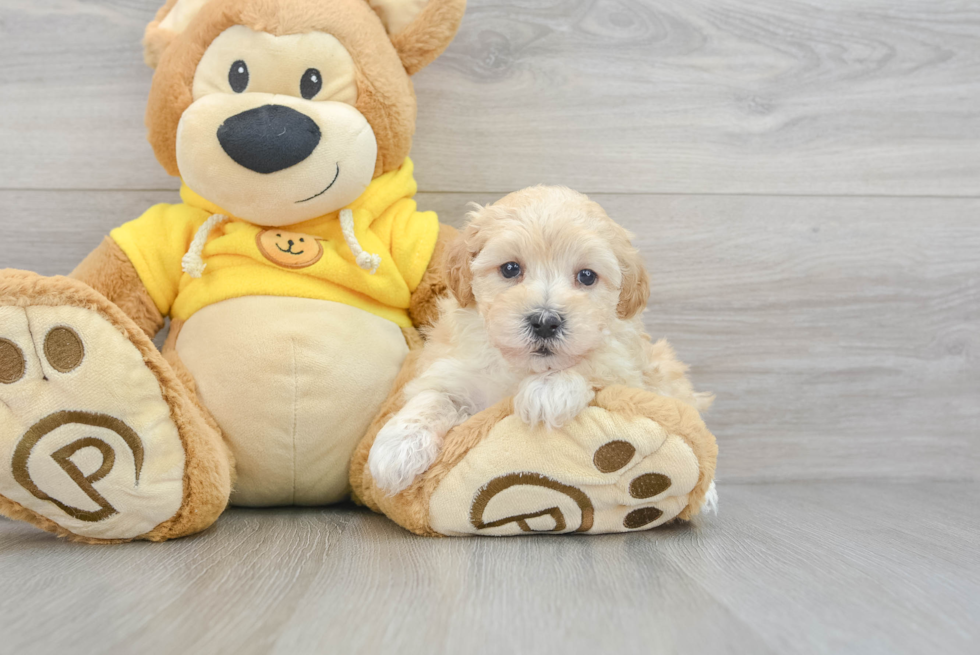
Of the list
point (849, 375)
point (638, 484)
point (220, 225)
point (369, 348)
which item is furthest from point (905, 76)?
point (220, 225)

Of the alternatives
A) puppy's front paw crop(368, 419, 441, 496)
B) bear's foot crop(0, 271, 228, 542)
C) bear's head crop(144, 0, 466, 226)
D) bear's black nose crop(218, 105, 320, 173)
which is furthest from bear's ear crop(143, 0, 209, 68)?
puppy's front paw crop(368, 419, 441, 496)

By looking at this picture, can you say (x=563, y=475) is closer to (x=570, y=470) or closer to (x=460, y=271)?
(x=570, y=470)

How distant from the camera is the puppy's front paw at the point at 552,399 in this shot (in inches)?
39.9

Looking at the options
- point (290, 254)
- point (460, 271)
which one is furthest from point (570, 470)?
point (290, 254)

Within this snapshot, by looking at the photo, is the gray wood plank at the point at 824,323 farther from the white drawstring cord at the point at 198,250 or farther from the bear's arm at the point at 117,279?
the bear's arm at the point at 117,279

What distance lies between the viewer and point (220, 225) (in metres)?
1.33

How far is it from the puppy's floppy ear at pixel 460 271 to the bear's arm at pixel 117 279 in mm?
593

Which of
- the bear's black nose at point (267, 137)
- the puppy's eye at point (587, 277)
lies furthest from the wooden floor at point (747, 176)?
the puppy's eye at point (587, 277)

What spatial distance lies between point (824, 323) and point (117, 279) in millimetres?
1517

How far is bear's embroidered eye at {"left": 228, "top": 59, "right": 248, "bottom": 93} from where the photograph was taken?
1198mm

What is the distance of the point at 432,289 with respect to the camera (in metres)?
1.37

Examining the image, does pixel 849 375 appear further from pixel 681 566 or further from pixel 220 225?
pixel 220 225

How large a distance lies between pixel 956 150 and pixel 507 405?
4.35 ft

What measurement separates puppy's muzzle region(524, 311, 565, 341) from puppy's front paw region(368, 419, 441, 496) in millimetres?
236
